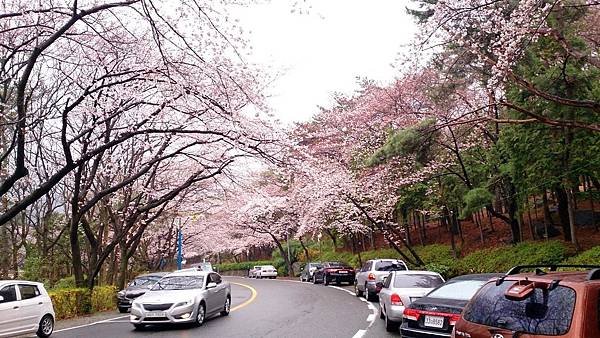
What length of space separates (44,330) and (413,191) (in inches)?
809

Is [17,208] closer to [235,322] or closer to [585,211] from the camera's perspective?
[235,322]

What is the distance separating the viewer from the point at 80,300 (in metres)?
20.0

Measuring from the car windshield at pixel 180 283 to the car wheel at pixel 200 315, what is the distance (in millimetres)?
710

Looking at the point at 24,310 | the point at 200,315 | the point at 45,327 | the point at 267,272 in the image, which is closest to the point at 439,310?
the point at 200,315

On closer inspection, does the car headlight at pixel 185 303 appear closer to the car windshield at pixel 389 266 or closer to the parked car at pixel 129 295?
the parked car at pixel 129 295

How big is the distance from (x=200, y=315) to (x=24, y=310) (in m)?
4.11

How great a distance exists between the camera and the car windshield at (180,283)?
48.8 ft

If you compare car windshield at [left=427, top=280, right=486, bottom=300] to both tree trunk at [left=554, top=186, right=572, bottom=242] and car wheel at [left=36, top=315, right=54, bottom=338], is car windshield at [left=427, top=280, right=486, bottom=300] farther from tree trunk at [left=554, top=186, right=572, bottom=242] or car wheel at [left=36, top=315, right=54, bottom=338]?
tree trunk at [left=554, top=186, right=572, bottom=242]

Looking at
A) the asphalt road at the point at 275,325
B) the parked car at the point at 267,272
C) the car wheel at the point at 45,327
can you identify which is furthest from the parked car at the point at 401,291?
the parked car at the point at 267,272

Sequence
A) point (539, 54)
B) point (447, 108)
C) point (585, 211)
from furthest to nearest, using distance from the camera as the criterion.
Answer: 1. point (585, 211)
2. point (447, 108)
3. point (539, 54)

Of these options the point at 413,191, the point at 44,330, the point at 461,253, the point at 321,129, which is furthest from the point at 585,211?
the point at 44,330

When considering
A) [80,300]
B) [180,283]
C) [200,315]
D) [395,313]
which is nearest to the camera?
[395,313]

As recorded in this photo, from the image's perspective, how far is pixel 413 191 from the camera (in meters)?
29.5

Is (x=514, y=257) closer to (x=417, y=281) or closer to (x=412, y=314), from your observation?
(x=417, y=281)
